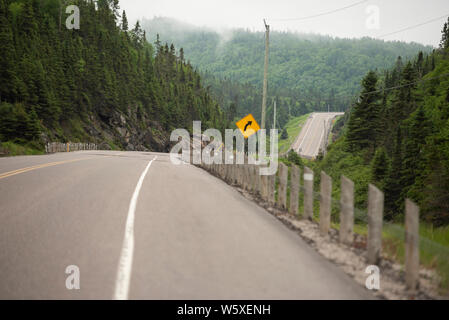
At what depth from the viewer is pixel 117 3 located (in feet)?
399

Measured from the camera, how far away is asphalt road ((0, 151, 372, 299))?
4227 mm

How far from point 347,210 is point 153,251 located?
10.6ft

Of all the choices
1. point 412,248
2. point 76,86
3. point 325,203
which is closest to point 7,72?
point 76,86

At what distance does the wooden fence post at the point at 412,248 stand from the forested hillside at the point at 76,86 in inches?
1511

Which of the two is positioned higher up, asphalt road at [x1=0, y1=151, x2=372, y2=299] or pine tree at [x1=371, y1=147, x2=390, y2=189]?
asphalt road at [x1=0, y1=151, x2=372, y2=299]

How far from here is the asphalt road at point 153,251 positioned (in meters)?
4.23

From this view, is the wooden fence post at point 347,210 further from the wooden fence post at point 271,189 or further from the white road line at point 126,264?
the wooden fence post at point 271,189

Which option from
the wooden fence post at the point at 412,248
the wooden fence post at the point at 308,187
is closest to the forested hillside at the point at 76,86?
the wooden fence post at the point at 308,187

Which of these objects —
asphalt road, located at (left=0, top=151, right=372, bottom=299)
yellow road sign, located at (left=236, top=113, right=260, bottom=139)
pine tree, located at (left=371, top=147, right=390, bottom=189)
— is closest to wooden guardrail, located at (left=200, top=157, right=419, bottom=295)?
asphalt road, located at (left=0, top=151, right=372, bottom=299)

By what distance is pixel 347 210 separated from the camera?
589 cm

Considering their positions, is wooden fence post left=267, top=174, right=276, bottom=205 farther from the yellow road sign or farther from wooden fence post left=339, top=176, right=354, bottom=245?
the yellow road sign

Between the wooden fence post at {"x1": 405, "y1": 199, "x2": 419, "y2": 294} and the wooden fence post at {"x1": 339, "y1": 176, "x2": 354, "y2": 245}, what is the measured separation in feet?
3.89

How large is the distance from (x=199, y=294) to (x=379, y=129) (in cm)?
5200

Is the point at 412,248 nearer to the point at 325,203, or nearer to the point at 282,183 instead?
the point at 325,203
